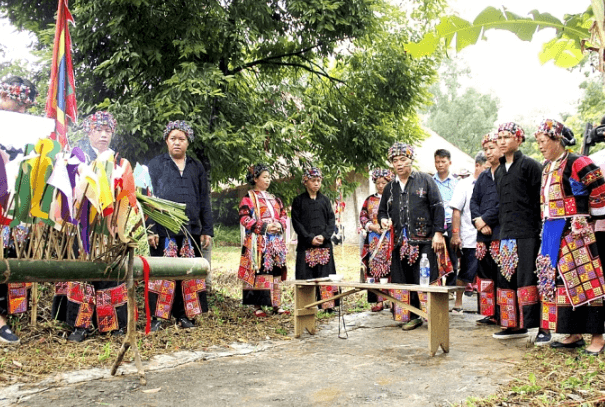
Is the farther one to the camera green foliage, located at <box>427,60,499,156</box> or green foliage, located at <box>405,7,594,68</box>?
green foliage, located at <box>427,60,499,156</box>

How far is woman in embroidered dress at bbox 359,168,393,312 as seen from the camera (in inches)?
256

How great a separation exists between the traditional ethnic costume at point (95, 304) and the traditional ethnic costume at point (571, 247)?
366 centimetres

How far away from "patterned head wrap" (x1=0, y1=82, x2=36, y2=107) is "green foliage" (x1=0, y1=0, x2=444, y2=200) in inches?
27.4

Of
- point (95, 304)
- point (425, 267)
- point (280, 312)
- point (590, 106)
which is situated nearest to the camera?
point (95, 304)

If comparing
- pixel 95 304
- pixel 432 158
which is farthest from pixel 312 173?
pixel 432 158

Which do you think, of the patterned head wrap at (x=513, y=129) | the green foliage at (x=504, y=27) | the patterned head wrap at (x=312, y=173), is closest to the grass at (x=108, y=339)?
the patterned head wrap at (x=312, y=173)

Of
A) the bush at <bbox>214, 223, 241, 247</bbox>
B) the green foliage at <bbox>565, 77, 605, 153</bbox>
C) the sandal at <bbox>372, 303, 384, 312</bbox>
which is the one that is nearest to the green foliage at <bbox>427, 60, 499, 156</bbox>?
the green foliage at <bbox>565, 77, 605, 153</bbox>

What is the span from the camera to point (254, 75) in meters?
7.89

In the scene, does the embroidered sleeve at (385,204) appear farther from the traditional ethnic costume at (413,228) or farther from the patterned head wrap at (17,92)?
the patterned head wrap at (17,92)

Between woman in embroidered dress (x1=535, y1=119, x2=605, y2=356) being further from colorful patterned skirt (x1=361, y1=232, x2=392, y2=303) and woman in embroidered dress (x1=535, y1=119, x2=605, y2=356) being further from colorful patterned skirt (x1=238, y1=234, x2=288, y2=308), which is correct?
colorful patterned skirt (x1=238, y1=234, x2=288, y2=308)

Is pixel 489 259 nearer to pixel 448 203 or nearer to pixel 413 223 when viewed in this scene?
pixel 413 223

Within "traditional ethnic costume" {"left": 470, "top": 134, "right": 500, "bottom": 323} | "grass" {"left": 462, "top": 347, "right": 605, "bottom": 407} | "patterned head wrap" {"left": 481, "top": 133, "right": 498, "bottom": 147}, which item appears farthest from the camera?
"patterned head wrap" {"left": 481, "top": 133, "right": 498, "bottom": 147}

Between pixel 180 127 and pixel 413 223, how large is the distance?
255cm

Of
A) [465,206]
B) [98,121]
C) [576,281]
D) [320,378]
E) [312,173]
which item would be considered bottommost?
[320,378]
